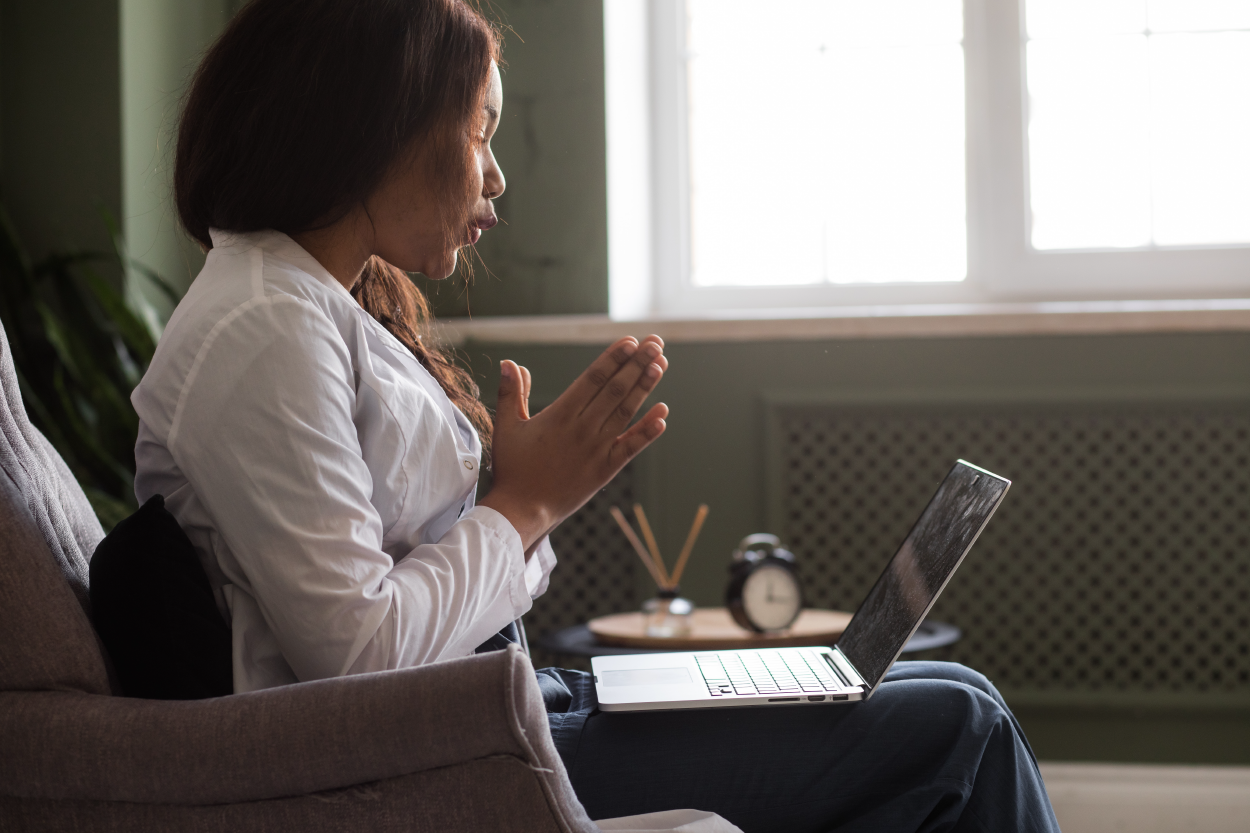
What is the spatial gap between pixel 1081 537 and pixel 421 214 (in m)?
1.76

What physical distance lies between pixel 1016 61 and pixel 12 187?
2252 mm

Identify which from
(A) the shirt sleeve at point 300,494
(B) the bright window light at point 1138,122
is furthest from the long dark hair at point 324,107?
(B) the bright window light at point 1138,122

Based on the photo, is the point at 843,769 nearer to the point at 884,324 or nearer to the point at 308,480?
the point at 308,480

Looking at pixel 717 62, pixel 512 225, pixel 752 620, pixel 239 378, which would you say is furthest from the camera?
pixel 717 62

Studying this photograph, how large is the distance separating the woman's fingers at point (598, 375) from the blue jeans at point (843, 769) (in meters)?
0.29

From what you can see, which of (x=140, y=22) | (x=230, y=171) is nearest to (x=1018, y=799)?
(x=230, y=171)

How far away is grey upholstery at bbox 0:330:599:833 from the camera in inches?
29.0

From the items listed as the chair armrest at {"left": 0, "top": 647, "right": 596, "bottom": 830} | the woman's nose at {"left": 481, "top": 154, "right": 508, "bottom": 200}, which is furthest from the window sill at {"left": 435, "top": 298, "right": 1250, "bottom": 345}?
the chair armrest at {"left": 0, "top": 647, "right": 596, "bottom": 830}

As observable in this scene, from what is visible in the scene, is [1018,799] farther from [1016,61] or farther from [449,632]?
[1016,61]

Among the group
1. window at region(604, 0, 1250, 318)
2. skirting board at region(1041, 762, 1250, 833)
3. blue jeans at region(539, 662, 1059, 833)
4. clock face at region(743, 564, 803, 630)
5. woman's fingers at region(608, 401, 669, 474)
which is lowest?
skirting board at region(1041, 762, 1250, 833)

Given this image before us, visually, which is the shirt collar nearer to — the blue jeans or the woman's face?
the woman's face

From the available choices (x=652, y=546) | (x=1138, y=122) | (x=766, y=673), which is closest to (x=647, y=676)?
(x=766, y=673)

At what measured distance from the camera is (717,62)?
2.74 m

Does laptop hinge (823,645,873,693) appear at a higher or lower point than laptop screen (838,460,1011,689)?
lower
